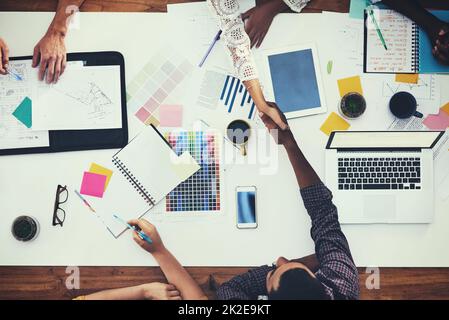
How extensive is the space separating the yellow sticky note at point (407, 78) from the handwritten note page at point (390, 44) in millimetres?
A: 15

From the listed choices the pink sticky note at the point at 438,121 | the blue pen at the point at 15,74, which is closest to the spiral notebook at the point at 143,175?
the blue pen at the point at 15,74

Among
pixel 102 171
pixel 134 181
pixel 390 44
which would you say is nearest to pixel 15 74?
pixel 102 171

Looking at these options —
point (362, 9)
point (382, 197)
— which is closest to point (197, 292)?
point (382, 197)

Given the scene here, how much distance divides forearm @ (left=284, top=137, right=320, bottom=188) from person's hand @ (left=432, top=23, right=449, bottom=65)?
62 centimetres

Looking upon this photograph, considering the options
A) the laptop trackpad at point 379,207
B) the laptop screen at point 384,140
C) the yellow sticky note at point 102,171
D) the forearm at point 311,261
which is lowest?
the forearm at point 311,261

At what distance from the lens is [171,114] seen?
5.42 feet

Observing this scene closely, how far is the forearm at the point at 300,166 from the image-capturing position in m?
1.63

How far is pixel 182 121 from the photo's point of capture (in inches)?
65.1

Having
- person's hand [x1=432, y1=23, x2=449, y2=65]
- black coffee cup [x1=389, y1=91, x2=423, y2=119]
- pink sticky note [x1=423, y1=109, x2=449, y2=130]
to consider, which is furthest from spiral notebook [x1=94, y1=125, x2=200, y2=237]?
person's hand [x1=432, y1=23, x2=449, y2=65]

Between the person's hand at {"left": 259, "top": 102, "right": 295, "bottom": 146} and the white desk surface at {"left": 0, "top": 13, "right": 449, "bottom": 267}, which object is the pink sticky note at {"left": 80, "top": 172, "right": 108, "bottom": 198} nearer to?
the white desk surface at {"left": 0, "top": 13, "right": 449, "bottom": 267}

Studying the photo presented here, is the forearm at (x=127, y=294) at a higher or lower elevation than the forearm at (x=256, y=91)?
lower

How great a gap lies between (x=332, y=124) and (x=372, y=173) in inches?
9.1

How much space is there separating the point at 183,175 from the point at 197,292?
16.9 inches

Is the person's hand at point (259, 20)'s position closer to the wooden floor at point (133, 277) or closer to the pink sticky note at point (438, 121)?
the wooden floor at point (133, 277)
